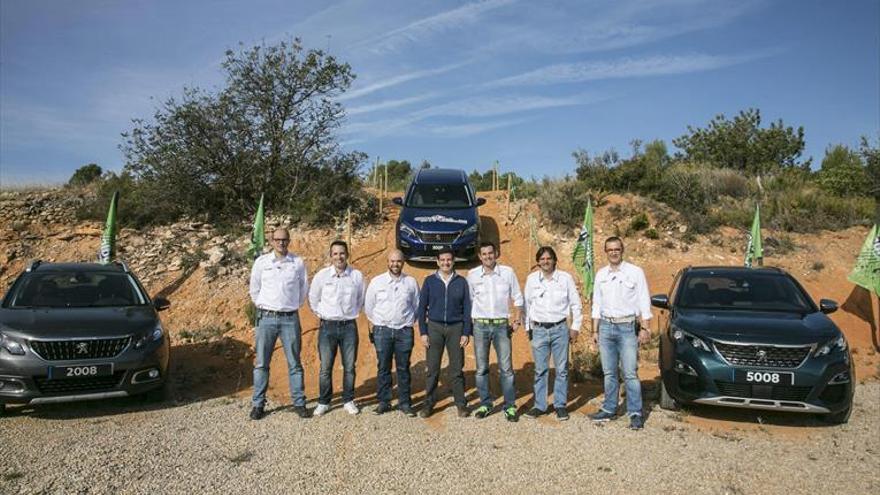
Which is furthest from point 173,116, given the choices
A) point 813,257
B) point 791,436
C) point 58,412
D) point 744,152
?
point 744,152

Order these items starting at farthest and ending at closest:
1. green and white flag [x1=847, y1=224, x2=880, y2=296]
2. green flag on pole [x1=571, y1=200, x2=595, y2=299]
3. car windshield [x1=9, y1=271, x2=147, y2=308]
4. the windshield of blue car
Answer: the windshield of blue car → green and white flag [x1=847, y1=224, x2=880, y2=296] → green flag on pole [x1=571, y1=200, x2=595, y2=299] → car windshield [x1=9, y1=271, x2=147, y2=308]

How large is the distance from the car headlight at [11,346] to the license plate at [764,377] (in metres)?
7.33

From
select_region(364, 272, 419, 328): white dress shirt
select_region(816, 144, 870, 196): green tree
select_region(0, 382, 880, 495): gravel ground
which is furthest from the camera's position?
select_region(816, 144, 870, 196): green tree

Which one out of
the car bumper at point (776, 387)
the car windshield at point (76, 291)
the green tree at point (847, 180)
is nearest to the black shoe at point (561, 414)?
the car bumper at point (776, 387)

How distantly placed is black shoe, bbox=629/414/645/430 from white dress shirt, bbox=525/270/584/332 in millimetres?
1076

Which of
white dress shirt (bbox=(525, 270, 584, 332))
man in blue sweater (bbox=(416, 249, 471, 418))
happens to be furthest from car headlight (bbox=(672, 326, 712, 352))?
man in blue sweater (bbox=(416, 249, 471, 418))

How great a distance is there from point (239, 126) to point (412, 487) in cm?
1397

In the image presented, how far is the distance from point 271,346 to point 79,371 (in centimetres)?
192

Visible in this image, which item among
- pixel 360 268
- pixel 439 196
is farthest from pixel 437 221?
pixel 360 268

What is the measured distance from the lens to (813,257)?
14953 mm

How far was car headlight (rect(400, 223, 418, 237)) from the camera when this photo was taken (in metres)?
12.4

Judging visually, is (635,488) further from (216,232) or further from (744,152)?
(744,152)

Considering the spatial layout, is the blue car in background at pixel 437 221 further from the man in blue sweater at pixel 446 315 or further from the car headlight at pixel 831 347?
the car headlight at pixel 831 347

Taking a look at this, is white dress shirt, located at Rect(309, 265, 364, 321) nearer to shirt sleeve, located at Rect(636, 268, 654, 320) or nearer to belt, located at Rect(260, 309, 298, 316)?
belt, located at Rect(260, 309, 298, 316)
